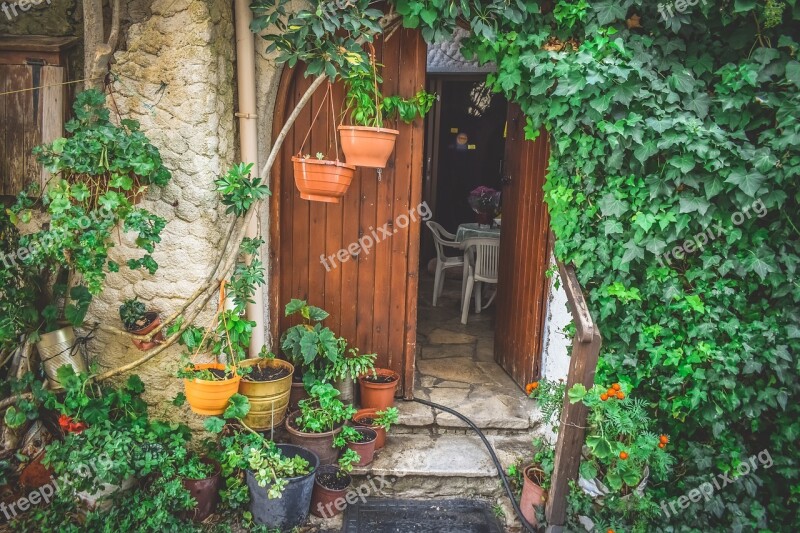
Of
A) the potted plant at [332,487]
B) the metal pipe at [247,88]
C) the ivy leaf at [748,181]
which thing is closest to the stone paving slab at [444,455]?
the potted plant at [332,487]

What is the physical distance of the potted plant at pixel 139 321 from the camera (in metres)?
3.42

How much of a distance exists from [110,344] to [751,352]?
387 centimetres

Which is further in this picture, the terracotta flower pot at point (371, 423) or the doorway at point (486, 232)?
the doorway at point (486, 232)

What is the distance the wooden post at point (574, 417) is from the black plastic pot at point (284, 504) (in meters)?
1.42

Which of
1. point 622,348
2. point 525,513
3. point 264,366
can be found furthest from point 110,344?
point 622,348

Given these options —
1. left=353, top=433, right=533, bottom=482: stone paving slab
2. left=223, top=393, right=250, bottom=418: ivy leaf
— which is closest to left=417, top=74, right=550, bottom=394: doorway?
left=353, top=433, right=533, bottom=482: stone paving slab

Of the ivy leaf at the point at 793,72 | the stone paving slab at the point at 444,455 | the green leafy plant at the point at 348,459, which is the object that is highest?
the ivy leaf at the point at 793,72

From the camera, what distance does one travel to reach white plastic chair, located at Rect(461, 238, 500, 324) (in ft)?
20.0

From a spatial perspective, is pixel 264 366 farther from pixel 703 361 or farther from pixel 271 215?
pixel 703 361

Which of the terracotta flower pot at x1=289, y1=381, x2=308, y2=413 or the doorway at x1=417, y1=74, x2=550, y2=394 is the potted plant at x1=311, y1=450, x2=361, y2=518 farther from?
the doorway at x1=417, y1=74, x2=550, y2=394

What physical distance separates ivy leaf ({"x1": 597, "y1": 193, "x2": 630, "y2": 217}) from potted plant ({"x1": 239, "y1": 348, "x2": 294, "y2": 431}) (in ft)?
7.26

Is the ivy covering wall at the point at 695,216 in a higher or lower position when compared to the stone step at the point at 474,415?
higher

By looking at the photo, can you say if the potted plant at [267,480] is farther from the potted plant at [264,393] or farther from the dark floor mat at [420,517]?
the dark floor mat at [420,517]

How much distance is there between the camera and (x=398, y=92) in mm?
4023
